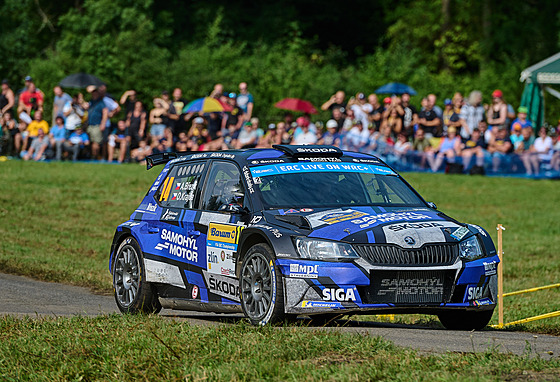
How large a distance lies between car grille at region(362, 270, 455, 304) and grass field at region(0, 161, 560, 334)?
200 cm

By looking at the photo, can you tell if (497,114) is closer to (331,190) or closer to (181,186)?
(181,186)

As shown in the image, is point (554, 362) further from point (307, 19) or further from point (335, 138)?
point (307, 19)

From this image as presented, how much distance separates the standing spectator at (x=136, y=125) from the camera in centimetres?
2928

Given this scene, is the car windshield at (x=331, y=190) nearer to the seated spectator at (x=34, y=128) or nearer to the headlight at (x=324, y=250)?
the headlight at (x=324, y=250)

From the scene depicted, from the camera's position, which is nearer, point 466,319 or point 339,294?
point 339,294

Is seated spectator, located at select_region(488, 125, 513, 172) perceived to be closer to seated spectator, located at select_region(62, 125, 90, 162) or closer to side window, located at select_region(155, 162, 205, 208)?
seated spectator, located at select_region(62, 125, 90, 162)

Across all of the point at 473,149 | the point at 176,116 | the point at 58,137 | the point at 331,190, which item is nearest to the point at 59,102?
the point at 58,137

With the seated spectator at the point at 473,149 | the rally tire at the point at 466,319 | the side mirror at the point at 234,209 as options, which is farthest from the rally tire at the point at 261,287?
the seated spectator at the point at 473,149

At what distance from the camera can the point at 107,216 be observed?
21.2m

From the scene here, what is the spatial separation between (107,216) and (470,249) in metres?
13.8

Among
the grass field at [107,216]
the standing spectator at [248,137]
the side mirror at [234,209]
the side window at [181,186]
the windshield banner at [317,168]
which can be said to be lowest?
the grass field at [107,216]

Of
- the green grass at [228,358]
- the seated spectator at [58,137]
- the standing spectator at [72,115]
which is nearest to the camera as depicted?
the green grass at [228,358]

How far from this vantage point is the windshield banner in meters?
9.20

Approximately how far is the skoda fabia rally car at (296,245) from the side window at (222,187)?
1 cm
